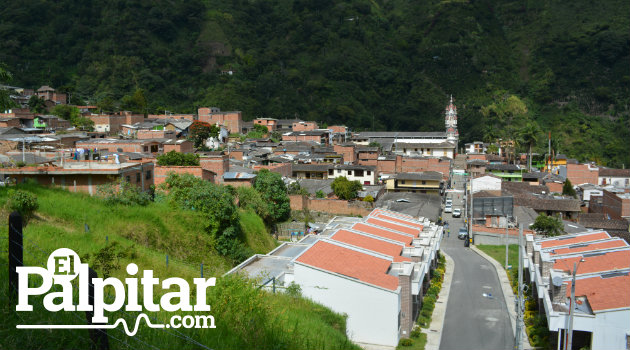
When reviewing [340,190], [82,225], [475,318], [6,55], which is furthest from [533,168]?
[6,55]

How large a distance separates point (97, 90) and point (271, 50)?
4149 cm

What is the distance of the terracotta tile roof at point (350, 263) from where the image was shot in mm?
18312

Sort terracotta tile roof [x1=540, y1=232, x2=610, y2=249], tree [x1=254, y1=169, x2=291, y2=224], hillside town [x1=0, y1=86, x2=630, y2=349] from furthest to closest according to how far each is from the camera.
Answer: tree [x1=254, y1=169, x2=291, y2=224] → terracotta tile roof [x1=540, y1=232, x2=610, y2=249] → hillside town [x1=0, y1=86, x2=630, y2=349]

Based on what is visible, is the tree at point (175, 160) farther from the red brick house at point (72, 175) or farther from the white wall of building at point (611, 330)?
the white wall of building at point (611, 330)

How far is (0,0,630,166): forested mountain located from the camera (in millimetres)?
90562

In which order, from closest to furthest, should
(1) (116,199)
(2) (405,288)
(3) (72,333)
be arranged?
(3) (72,333)
(1) (116,199)
(2) (405,288)

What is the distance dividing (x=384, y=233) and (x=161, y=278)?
49.1ft

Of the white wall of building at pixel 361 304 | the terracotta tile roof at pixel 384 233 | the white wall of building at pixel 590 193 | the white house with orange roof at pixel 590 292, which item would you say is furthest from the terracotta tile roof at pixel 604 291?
the white wall of building at pixel 590 193

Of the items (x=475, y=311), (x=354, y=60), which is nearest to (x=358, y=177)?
(x=475, y=311)

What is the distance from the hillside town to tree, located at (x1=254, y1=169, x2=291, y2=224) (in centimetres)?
90

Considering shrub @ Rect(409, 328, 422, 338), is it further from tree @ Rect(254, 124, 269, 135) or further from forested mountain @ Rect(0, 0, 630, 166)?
forested mountain @ Rect(0, 0, 630, 166)

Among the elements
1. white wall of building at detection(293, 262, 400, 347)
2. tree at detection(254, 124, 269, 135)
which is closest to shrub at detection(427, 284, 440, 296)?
white wall of building at detection(293, 262, 400, 347)

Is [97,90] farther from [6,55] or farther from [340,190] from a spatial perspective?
[340,190]

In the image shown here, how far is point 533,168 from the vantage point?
71.2 m
